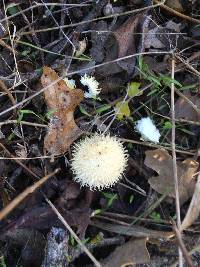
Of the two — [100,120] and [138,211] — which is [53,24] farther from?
[138,211]

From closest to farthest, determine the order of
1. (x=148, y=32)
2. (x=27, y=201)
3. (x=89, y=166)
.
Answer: (x=89, y=166), (x=27, y=201), (x=148, y=32)

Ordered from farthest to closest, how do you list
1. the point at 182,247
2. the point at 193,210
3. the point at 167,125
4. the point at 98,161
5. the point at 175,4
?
1. the point at 175,4
2. the point at 167,125
3. the point at 193,210
4. the point at 98,161
5. the point at 182,247

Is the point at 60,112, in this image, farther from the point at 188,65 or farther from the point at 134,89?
the point at 188,65

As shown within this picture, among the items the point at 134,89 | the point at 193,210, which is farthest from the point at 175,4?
the point at 193,210

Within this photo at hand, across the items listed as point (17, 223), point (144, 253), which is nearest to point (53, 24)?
point (17, 223)

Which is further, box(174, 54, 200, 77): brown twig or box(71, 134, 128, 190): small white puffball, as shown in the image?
box(174, 54, 200, 77): brown twig

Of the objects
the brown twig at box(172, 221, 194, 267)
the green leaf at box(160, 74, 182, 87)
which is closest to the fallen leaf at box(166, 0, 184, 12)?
the green leaf at box(160, 74, 182, 87)

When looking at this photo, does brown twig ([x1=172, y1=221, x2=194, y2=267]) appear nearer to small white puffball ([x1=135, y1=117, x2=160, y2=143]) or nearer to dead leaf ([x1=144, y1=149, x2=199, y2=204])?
dead leaf ([x1=144, y1=149, x2=199, y2=204])
